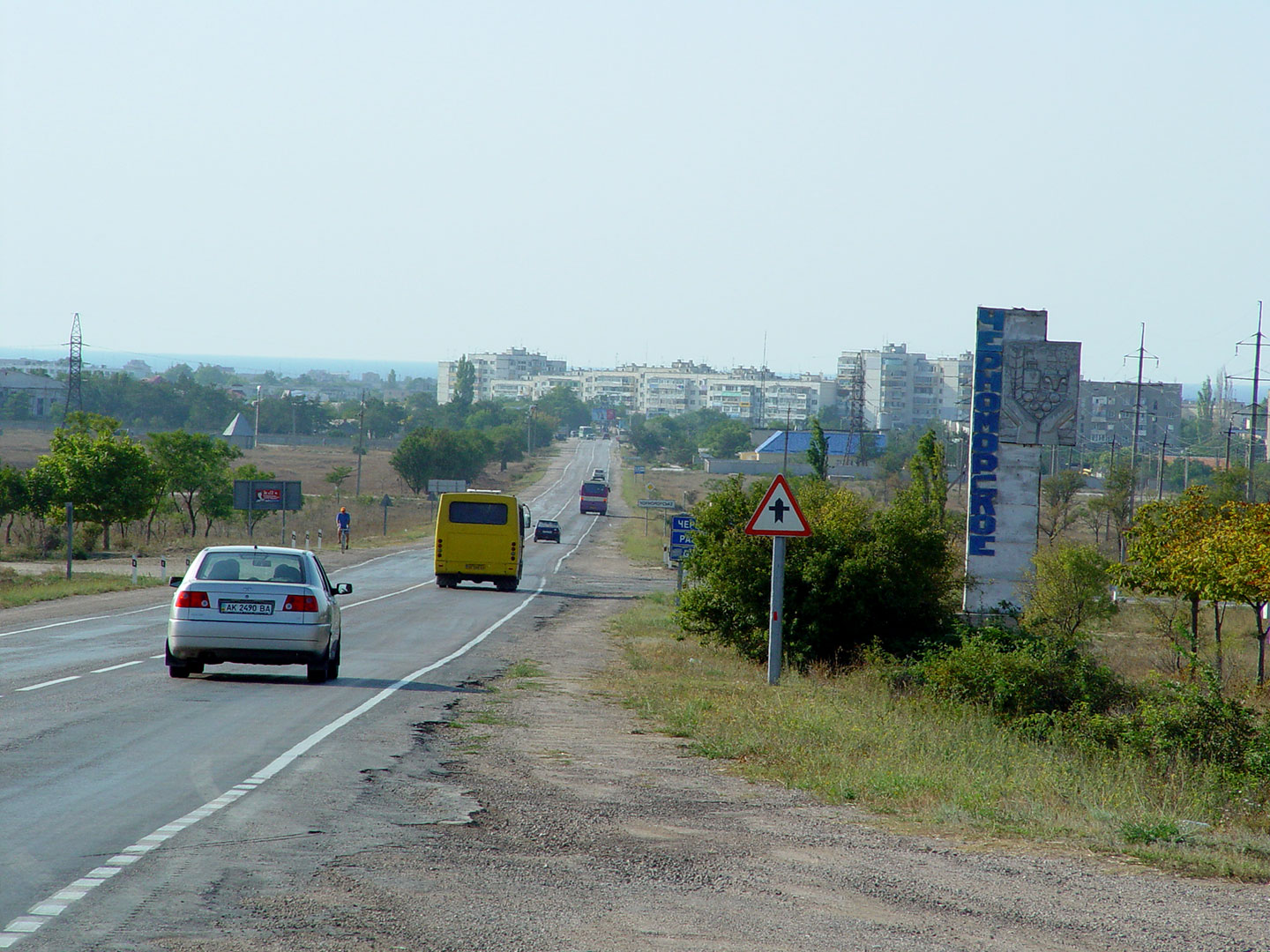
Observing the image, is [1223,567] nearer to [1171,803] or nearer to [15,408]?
[1171,803]

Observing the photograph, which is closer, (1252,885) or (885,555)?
(1252,885)

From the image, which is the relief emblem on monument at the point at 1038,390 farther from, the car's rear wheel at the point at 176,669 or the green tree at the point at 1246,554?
the car's rear wheel at the point at 176,669

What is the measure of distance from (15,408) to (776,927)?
192m

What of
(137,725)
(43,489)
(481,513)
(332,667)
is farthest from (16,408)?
(137,725)

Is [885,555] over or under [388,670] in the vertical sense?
over

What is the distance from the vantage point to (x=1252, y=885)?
7008 mm

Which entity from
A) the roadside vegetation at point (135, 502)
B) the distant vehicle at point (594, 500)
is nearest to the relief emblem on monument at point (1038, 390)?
the roadside vegetation at point (135, 502)

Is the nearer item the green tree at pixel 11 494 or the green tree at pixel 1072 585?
the green tree at pixel 1072 585

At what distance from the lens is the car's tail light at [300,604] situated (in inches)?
590

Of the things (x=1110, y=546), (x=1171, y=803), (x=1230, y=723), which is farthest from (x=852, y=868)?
(x=1110, y=546)

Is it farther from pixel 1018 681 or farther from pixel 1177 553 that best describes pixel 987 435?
pixel 1018 681

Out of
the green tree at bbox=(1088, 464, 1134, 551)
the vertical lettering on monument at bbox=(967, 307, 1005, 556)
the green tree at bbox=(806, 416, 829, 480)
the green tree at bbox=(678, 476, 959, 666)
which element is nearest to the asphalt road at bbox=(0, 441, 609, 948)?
the green tree at bbox=(678, 476, 959, 666)

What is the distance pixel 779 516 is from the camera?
635 inches

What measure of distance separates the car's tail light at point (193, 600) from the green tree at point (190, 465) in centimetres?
5059
